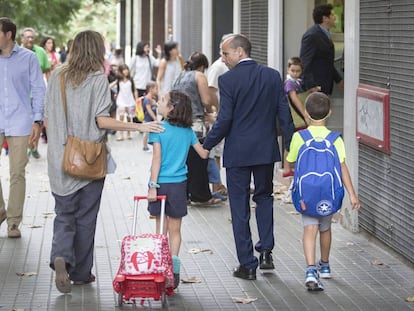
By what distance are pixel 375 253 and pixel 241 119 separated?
206cm

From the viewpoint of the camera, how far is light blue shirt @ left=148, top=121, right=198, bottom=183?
855cm

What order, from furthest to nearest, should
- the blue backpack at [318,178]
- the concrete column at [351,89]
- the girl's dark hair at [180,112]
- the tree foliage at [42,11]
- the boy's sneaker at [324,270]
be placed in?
the tree foliage at [42,11], the concrete column at [351,89], the boy's sneaker at [324,270], the girl's dark hair at [180,112], the blue backpack at [318,178]

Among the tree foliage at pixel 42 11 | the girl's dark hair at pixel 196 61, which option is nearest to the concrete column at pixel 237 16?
the girl's dark hair at pixel 196 61

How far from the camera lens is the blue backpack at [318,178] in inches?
326

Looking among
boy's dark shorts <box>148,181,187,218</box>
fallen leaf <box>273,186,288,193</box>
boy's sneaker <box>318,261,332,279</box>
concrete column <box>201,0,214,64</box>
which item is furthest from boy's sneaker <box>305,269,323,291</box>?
concrete column <box>201,0,214,64</box>

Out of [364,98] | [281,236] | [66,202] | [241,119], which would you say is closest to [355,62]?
[364,98]

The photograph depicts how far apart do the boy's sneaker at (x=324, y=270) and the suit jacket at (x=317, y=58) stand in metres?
4.57

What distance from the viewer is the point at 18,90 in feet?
34.9

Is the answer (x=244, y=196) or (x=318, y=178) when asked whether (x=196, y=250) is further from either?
(x=318, y=178)

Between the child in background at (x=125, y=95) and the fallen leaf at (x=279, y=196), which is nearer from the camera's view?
the fallen leaf at (x=279, y=196)

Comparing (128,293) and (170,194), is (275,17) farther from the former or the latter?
(128,293)

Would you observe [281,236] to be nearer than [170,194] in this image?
No

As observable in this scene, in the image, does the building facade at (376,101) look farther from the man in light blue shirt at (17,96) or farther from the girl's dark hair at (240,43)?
the man in light blue shirt at (17,96)

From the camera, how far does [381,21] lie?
10211 mm
